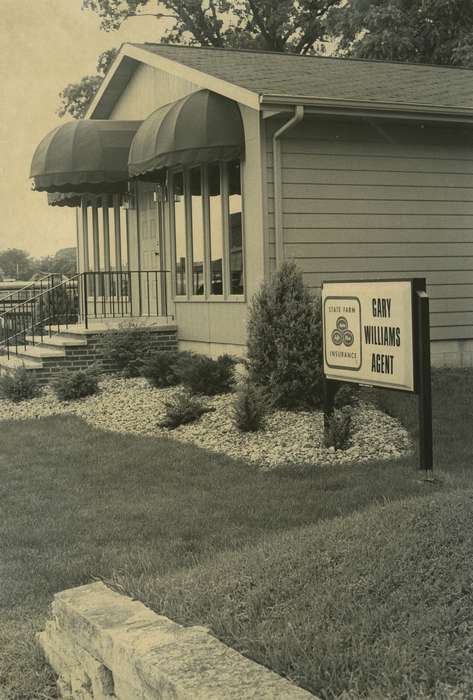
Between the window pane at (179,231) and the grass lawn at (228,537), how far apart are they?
448 centimetres

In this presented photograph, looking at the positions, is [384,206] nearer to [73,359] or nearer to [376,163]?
[376,163]

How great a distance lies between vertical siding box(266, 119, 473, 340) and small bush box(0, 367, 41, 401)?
146 inches

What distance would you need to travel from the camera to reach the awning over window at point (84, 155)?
1360 centimetres

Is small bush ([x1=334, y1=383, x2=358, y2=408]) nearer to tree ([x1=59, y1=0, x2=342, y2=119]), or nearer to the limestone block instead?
the limestone block

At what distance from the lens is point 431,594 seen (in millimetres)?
3236

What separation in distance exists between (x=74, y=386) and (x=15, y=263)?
127 feet

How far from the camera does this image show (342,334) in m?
7.44

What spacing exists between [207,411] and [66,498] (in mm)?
2851

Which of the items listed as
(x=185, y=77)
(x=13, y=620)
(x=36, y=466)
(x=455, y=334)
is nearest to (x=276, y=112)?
(x=185, y=77)

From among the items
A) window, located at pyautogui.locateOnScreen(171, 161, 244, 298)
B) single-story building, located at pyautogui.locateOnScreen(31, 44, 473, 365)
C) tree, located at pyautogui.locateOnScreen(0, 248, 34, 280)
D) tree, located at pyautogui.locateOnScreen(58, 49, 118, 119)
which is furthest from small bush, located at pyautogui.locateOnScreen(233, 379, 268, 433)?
tree, located at pyautogui.locateOnScreen(0, 248, 34, 280)

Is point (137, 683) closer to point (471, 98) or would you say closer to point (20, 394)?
point (20, 394)

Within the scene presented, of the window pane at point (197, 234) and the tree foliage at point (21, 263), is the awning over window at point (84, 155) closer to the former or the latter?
the window pane at point (197, 234)

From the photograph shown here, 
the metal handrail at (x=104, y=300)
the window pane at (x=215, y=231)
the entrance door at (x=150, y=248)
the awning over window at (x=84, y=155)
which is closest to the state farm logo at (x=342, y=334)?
the window pane at (x=215, y=231)

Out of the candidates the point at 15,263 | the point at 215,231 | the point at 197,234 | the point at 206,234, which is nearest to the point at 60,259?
the point at 15,263
